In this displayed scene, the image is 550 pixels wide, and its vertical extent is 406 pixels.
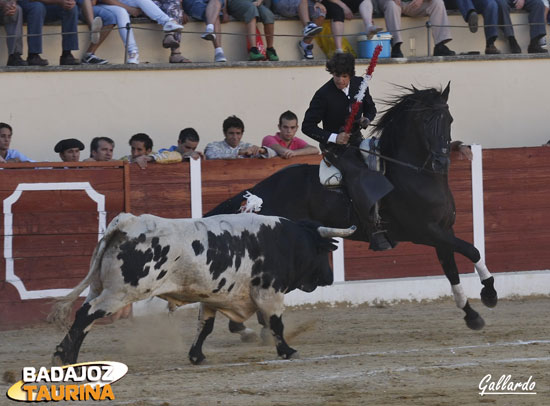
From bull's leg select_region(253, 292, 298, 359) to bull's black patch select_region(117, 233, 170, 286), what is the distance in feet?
2.61

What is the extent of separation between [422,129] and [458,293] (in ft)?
4.40

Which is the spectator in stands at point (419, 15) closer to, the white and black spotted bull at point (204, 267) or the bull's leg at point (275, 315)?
the white and black spotted bull at point (204, 267)

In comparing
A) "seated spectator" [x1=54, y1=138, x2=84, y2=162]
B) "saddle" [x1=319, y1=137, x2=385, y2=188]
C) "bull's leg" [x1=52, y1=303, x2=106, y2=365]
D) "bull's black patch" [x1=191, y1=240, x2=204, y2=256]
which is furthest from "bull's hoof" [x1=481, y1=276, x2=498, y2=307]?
"seated spectator" [x1=54, y1=138, x2=84, y2=162]

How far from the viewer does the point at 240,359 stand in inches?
277

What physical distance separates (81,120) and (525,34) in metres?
5.98

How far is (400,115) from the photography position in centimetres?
826

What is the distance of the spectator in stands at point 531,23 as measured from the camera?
43.0 feet

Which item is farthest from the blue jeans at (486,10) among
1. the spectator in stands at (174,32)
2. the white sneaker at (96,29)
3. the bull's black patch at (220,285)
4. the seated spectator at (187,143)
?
the bull's black patch at (220,285)

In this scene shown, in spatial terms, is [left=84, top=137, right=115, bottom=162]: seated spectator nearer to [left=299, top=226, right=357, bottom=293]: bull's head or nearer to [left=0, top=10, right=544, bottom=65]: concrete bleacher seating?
[left=0, top=10, right=544, bottom=65]: concrete bleacher seating

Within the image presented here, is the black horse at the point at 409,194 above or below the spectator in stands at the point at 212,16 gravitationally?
below

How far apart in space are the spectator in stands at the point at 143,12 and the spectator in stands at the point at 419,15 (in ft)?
8.83

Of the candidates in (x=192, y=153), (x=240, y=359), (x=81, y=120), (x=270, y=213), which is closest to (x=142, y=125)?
(x=81, y=120)

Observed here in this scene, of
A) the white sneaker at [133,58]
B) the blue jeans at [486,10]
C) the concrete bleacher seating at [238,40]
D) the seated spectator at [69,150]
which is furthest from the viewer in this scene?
the blue jeans at [486,10]

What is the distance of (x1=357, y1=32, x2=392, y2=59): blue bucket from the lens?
12422mm
